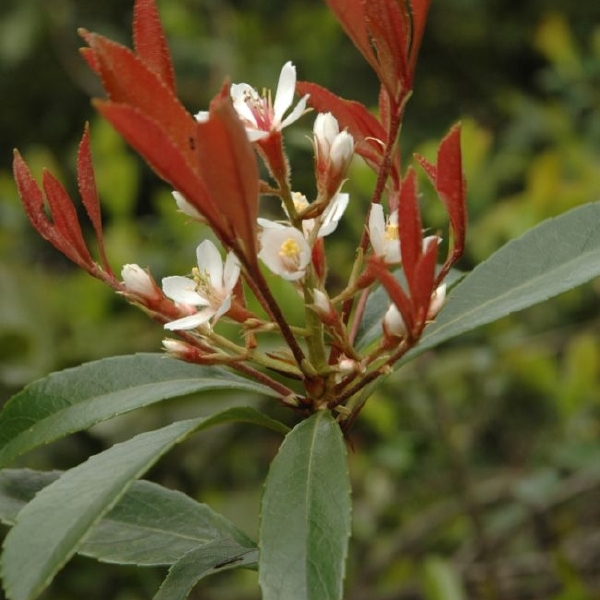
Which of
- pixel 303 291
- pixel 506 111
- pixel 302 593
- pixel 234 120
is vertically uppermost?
pixel 234 120

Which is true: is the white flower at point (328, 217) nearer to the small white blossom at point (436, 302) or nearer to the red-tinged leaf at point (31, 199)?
the small white blossom at point (436, 302)

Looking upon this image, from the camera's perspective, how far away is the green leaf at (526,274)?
837 mm

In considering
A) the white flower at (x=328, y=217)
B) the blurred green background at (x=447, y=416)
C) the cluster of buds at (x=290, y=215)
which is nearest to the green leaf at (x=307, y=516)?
the cluster of buds at (x=290, y=215)

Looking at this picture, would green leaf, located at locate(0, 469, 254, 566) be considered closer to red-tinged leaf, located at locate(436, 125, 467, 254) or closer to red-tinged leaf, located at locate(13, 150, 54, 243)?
red-tinged leaf, located at locate(13, 150, 54, 243)

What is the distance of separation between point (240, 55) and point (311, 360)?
3.31 meters

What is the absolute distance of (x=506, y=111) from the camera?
4227 millimetres

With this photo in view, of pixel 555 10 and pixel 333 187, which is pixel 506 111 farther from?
pixel 333 187

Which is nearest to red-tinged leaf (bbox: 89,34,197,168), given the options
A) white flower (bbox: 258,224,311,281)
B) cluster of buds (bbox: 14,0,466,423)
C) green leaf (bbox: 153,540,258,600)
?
cluster of buds (bbox: 14,0,466,423)

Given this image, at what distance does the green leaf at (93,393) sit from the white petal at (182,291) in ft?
0.17

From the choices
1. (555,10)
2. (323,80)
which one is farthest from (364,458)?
(555,10)

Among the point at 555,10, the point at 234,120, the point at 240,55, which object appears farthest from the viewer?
the point at 555,10

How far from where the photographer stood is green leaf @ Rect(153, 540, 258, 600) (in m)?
0.81

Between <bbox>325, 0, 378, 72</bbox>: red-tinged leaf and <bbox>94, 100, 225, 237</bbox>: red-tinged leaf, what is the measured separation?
20 cm

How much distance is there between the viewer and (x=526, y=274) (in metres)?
0.90
